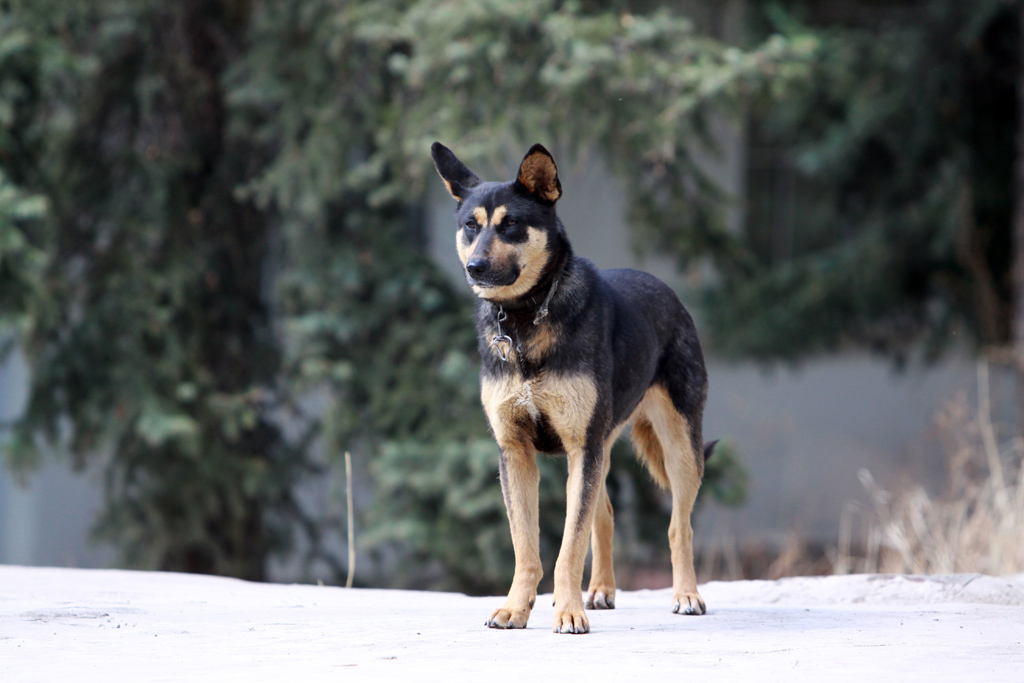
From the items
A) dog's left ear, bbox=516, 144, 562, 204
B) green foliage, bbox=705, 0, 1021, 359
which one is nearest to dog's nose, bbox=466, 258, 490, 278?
dog's left ear, bbox=516, 144, 562, 204

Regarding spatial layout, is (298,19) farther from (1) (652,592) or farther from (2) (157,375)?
(1) (652,592)

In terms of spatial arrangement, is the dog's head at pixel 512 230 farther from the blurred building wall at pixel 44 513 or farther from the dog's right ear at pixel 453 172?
the blurred building wall at pixel 44 513

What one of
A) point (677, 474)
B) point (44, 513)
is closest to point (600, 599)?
point (677, 474)

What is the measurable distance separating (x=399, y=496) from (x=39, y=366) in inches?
119

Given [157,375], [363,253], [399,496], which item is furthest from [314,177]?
[399,496]

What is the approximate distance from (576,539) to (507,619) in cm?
39

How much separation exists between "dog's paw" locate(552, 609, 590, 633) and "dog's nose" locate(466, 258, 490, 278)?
4.20 ft

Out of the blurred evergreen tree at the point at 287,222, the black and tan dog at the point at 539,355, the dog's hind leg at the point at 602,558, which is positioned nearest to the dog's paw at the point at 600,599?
the dog's hind leg at the point at 602,558

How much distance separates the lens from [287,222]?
9109 millimetres

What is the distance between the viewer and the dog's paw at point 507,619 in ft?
13.6

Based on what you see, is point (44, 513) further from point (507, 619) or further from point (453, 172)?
point (507, 619)

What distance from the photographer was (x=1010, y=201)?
11.3 metres

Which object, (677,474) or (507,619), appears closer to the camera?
(507,619)

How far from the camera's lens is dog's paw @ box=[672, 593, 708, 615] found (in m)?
4.76
